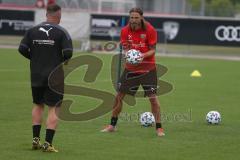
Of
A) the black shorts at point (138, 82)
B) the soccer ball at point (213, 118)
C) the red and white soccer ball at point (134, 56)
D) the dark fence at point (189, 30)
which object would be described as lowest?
the dark fence at point (189, 30)

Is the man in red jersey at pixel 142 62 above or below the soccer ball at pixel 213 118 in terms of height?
above

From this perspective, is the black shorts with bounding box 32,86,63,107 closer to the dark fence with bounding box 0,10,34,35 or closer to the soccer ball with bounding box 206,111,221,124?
the soccer ball with bounding box 206,111,221,124

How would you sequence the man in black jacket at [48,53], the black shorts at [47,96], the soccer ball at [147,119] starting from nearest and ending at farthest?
1. the man in black jacket at [48,53]
2. the black shorts at [47,96]
3. the soccer ball at [147,119]

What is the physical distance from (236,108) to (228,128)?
339 cm

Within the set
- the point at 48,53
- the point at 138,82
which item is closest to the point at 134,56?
the point at 138,82

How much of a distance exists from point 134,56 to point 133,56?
0.02 meters

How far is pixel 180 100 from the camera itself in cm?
1773

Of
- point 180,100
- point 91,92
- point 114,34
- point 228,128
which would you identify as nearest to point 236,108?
point 180,100

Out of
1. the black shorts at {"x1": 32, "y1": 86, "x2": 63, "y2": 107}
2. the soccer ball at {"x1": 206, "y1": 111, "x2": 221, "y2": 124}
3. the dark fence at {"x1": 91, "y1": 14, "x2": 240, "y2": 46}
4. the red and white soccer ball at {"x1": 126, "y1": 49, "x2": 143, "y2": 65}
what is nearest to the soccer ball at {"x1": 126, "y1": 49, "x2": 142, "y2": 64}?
the red and white soccer ball at {"x1": 126, "y1": 49, "x2": 143, "y2": 65}

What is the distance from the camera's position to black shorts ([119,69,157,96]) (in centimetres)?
1188

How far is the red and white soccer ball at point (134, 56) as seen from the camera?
1155 centimetres

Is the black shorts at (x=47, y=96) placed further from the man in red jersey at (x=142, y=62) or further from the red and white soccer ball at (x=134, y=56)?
the man in red jersey at (x=142, y=62)

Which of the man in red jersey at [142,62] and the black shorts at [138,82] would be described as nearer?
the man in red jersey at [142,62]

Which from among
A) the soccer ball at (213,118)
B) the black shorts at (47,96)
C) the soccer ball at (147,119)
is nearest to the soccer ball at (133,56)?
the soccer ball at (147,119)
